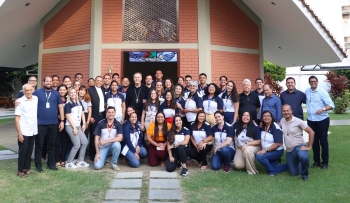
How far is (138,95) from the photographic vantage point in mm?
5789

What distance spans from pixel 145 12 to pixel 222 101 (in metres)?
3.84

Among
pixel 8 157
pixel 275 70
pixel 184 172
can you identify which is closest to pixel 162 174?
pixel 184 172

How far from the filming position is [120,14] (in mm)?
7816

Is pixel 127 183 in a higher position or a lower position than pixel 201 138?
lower

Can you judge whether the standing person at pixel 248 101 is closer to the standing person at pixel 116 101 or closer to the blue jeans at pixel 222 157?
the blue jeans at pixel 222 157

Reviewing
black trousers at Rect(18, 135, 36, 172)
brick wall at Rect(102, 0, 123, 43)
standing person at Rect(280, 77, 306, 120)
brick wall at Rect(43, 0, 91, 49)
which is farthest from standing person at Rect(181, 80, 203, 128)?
brick wall at Rect(43, 0, 91, 49)

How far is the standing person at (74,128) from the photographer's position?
5082 mm

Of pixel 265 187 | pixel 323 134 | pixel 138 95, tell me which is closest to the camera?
pixel 265 187

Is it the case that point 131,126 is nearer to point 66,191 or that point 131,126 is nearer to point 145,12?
point 66,191

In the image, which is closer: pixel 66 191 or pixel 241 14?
pixel 66 191

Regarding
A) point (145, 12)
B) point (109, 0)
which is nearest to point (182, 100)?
point (145, 12)

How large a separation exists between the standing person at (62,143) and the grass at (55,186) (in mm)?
357

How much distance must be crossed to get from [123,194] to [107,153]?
5.13 ft

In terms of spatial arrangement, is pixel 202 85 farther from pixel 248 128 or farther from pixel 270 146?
pixel 270 146
